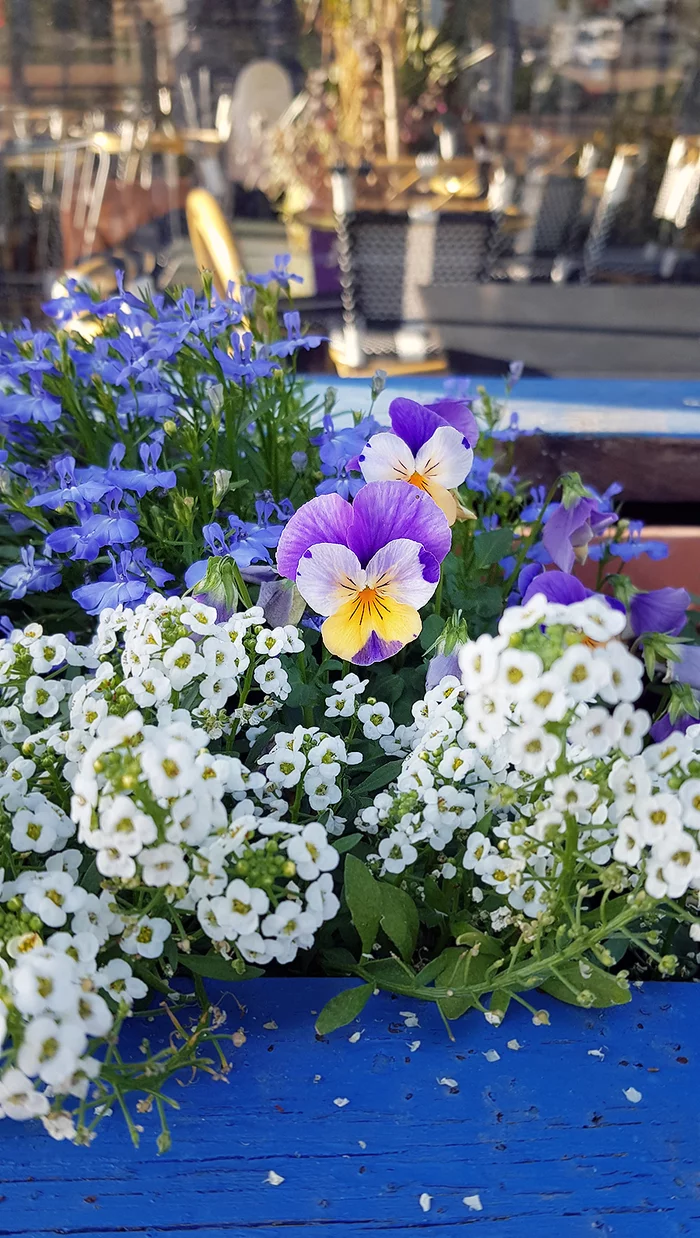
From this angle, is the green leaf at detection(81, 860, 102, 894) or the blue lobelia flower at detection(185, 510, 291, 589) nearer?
the green leaf at detection(81, 860, 102, 894)

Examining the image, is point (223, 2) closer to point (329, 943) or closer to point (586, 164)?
point (586, 164)

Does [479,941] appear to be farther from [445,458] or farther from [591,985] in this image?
[445,458]

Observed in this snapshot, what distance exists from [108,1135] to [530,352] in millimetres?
1858

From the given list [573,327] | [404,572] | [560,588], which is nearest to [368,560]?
[404,572]

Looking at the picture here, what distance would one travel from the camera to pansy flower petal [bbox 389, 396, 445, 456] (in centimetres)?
74

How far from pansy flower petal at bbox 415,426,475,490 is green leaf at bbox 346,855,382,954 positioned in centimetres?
28

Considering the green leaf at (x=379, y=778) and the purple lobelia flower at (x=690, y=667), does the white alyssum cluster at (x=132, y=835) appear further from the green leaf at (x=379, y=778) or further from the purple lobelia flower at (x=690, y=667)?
the purple lobelia flower at (x=690, y=667)

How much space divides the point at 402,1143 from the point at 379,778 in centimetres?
24

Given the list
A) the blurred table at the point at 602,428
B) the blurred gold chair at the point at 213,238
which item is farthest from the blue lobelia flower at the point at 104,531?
the blurred gold chair at the point at 213,238

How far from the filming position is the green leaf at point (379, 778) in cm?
71

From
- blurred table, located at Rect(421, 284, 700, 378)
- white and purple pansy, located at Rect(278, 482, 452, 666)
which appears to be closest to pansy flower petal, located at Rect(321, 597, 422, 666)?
white and purple pansy, located at Rect(278, 482, 452, 666)

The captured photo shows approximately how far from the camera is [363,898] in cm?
62

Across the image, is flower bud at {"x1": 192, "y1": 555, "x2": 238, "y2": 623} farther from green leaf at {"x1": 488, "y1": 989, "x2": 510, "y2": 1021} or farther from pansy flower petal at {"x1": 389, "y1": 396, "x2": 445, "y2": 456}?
green leaf at {"x1": 488, "y1": 989, "x2": 510, "y2": 1021}

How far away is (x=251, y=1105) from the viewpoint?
0.58 metres
